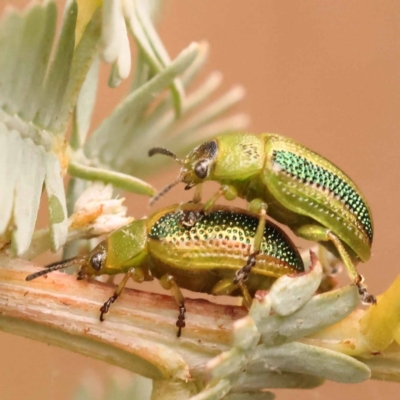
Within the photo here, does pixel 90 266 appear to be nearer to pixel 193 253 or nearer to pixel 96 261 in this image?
pixel 96 261

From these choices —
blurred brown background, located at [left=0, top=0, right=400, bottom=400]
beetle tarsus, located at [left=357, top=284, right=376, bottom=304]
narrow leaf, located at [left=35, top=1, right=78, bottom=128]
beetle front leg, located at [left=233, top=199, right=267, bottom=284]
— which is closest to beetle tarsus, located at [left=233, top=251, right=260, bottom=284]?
beetle front leg, located at [left=233, top=199, right=267, bottom=284]

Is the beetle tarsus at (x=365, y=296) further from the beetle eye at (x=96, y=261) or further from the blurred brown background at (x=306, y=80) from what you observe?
the blurred brown background at (x=306, y=80)

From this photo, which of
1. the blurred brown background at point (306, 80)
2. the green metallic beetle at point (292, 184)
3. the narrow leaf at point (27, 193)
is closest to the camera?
the narrow leaf at point (27, 193)

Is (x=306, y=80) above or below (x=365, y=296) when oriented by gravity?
above

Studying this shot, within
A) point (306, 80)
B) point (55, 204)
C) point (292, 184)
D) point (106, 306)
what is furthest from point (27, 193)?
point (306, 80)

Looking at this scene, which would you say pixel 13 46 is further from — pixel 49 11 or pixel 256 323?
pixel 256 323

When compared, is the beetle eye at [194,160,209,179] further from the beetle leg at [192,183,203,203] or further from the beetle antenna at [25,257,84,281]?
the beetle antenna at [25,257,84,281]

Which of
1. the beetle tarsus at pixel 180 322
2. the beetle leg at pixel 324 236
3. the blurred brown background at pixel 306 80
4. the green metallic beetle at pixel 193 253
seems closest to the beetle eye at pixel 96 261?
the green metallic beetle at pixel 193 253

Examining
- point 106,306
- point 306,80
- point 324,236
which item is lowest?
point 106,306
